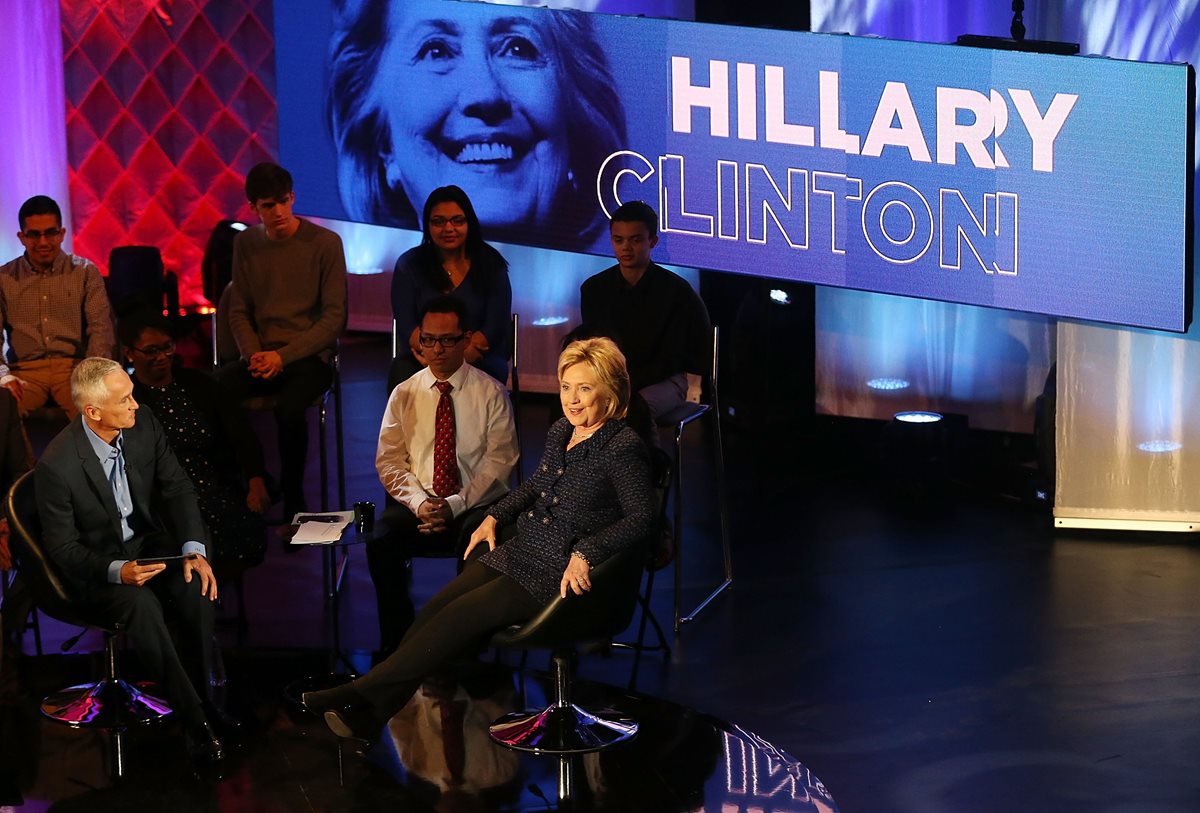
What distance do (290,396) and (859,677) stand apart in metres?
2.01

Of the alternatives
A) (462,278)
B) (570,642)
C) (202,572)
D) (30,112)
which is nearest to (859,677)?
(570,642)

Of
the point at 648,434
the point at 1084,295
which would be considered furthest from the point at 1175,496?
the point at 648,434

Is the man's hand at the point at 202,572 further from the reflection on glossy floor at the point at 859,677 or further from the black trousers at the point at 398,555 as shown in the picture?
the black trousers at the point at 398,555

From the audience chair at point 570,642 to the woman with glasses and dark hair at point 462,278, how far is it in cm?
147

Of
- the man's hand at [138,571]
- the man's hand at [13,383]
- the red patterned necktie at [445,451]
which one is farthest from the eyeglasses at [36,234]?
the man's hand at [138,571]

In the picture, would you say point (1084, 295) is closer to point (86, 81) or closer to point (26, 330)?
point (26, 330)

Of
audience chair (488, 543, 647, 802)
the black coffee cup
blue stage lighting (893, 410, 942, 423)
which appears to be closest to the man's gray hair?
the black coffee cup

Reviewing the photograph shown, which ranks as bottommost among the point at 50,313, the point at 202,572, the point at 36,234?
the point at 202,572

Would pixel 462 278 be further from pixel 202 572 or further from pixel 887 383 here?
pixel 887 383

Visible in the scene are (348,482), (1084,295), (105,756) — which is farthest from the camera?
(348,482)

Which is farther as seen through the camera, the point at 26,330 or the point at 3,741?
the point at 26,330

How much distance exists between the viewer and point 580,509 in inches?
146

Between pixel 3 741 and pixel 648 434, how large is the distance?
169 cm

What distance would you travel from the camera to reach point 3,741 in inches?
152
